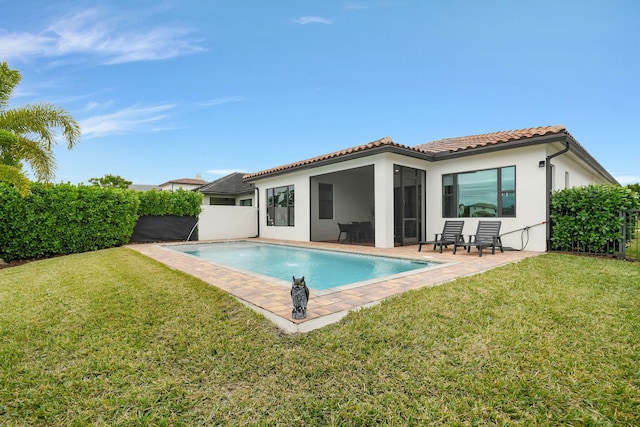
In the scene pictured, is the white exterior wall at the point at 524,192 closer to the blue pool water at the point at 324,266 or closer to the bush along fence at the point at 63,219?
the blue pool water at the point at 324,266

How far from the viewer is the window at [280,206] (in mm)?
15672

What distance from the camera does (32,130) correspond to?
31.1 ft

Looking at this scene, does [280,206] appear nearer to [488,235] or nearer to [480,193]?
[480,193]

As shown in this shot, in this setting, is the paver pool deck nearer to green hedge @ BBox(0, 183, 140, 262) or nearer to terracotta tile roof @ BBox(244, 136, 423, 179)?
terracotta tile roof @ BBox(244, 136, 423, 179)

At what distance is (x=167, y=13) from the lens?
9.86m

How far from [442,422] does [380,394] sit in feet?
1.41

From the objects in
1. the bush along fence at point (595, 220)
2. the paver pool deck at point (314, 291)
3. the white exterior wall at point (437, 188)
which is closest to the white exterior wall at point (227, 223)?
the white exterior wall at point (437, 188)

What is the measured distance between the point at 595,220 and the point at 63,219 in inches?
641

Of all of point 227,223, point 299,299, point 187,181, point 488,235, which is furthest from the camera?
point 187,181

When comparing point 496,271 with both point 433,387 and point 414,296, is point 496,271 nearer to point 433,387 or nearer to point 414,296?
point 414,296

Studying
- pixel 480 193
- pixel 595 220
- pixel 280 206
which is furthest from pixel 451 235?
pixel 280 206

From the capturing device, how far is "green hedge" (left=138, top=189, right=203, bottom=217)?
14.3 metres

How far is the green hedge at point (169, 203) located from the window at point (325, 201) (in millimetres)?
6211

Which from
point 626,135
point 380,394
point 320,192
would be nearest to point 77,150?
point 320,192
